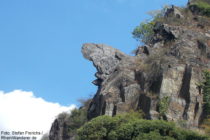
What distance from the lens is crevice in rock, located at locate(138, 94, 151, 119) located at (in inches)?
2078

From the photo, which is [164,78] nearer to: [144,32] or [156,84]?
[156,84]

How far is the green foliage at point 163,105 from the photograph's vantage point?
2025 inches

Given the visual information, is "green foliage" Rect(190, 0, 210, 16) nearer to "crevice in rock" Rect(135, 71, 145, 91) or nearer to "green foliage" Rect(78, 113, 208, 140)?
"crevice in rock" Rect(135, 71, 145, 91)

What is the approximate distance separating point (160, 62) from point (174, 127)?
967cm

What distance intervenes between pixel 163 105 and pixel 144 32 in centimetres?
2751

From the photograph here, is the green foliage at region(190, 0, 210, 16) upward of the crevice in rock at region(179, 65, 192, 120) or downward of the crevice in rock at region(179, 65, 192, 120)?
upward

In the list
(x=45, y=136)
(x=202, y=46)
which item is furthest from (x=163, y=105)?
(x=45, y=136)

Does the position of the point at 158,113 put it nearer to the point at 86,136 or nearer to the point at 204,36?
the point at 86,136

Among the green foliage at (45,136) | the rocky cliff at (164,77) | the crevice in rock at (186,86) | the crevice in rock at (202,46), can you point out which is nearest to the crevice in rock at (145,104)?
Result: the rocky cliff at (164,77)

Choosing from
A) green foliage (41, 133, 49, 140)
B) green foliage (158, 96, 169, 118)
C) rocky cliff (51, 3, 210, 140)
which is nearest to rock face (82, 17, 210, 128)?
rocky cliff (51, 3, 210, 140)

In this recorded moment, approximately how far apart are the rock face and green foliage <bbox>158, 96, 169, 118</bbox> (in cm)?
23

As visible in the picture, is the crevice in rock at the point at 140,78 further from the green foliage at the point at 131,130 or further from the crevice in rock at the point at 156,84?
the green foliage at the point at 131,130

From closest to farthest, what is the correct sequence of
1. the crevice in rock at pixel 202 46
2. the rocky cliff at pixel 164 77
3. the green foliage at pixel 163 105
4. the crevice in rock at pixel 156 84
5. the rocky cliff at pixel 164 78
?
the green foliage at pixel 163 105 → the rocky cliff at pixel 164 77 → the rocky cliff at pixel 164 78 → the crevice in rock at pixel 156 84 → the crevice in rock at pixel 202 46

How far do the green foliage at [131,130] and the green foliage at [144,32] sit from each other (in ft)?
83.5
